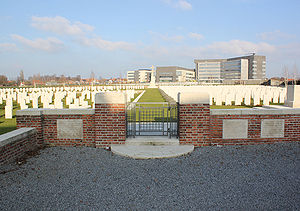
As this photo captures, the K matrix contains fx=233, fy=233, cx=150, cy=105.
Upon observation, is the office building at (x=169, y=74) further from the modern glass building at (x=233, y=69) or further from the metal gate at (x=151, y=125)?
the metal gate at (x=151, y=125)

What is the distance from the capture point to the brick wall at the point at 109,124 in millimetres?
6211

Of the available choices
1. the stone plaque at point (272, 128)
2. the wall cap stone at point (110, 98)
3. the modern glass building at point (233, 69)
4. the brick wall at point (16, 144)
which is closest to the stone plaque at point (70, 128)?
the brick wall at point (16, 144)

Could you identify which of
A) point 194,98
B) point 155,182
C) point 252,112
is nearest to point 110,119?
point 194,98

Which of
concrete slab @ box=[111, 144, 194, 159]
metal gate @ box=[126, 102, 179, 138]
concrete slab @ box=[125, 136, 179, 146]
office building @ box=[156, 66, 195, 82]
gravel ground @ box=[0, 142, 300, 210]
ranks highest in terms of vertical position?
office building @ box=[156, 66, 195, 82]

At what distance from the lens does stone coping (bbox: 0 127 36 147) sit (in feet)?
15.9

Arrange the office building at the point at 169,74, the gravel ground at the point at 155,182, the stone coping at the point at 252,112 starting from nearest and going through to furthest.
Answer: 1. the gravel ground at the point at 155,182
2. the stone coping at the point at 252,112
3. the office building at the point at 169,74

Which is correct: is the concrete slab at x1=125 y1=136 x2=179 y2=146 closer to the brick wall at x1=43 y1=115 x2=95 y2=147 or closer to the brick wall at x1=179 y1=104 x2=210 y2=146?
the brick wall at x1=179 y1=104 x2=210 y2=146

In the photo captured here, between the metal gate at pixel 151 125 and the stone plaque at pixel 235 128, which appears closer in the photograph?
the stone plaque at pixel 235 128

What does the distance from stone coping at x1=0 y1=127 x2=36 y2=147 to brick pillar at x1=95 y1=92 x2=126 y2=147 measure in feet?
5.46

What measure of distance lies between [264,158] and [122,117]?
3.59 metres

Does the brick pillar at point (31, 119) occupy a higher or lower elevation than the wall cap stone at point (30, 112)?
lower

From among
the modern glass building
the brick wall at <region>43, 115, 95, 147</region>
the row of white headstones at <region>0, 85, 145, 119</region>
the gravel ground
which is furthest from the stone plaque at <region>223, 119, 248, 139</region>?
the modern glass building

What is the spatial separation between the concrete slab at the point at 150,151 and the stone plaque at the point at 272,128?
2117 mm

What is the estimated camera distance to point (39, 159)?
17.6 ft
